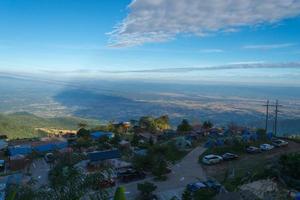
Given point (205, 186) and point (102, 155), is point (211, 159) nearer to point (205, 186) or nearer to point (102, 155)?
point (205, 186)

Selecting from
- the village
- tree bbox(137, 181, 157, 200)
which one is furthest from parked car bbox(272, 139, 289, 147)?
tree bbox(137, 181, 157, 200)

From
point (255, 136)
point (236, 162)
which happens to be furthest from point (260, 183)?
point (255, 136)

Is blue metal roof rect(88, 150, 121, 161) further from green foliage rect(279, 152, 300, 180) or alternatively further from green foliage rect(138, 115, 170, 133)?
green foliage rect(138, 115, 170, 133)

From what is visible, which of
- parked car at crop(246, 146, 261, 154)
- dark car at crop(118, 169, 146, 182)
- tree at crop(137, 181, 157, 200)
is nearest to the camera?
tree at crop(137, 181, 157, 200)

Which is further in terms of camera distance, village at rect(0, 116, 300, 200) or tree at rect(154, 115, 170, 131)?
tree at rect(154, 115, 170, 131)

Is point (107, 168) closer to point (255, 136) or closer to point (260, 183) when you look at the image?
point (260, 183)

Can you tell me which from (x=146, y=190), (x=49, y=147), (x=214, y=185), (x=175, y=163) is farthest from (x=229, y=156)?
(x=49, y=147)

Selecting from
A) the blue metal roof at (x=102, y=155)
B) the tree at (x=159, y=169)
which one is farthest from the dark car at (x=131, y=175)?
the blue metal roof at (x=102, y=155)
